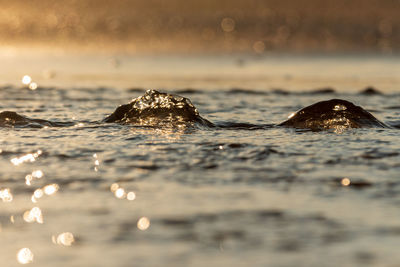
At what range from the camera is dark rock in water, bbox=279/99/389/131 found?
37.7 ft

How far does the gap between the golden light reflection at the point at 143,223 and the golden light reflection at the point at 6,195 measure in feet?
4.75

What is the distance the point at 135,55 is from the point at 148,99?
27.9 meters

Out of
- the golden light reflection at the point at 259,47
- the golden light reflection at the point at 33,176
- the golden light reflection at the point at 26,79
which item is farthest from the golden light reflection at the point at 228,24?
the golden light reflection at the point at 33,176

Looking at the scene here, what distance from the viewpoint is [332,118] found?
1177cm

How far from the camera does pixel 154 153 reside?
9219 millimetres

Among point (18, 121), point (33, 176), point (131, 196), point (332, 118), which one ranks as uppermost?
point (18, 121)

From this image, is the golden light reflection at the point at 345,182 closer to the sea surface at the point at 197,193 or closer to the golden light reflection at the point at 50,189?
the sea surface at the point at 197,193

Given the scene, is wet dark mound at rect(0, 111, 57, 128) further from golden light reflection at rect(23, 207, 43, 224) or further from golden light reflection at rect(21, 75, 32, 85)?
golden light reflection at rect(21, 75, 32, 85)

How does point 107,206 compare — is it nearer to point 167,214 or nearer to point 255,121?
point 167,214

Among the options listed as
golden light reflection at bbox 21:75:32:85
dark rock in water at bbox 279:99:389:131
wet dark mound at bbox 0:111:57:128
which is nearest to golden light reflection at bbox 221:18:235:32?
golden light reflection at bbox 21:75:32:85

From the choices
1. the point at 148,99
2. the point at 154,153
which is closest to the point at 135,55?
the point at 148,99

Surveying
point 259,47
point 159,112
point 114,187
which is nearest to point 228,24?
point 259,47

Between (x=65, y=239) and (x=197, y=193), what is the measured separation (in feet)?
5.82

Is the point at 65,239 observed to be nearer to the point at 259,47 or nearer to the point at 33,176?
the point at 33,176
